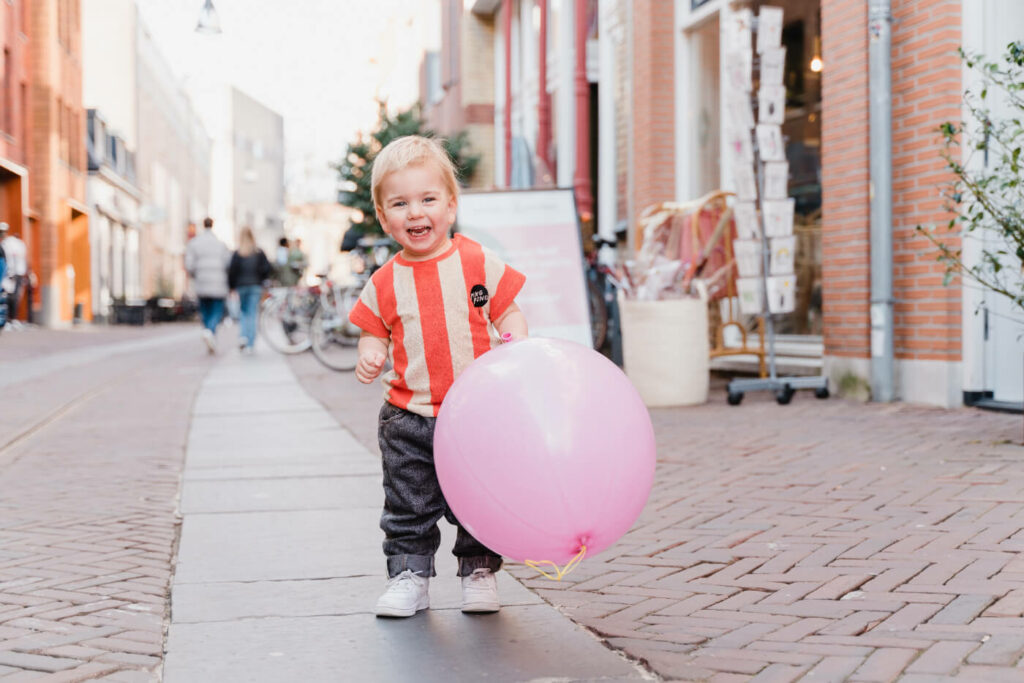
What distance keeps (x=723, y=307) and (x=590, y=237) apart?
1198 millimetres

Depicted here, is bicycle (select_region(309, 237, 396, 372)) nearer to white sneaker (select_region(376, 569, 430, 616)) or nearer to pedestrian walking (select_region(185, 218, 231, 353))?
pedestrian walking (select_region(185, 218, 231, 353))

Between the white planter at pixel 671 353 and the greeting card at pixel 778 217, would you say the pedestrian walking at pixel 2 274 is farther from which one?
the greeting card at pixel 778 217

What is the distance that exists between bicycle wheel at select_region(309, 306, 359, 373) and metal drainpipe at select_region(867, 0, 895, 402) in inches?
Result: 216

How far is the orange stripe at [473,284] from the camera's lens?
9.83 feet

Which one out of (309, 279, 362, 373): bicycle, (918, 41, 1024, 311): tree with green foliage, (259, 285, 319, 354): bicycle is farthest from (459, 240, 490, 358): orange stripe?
(259, 285, 319, 354): bicycle

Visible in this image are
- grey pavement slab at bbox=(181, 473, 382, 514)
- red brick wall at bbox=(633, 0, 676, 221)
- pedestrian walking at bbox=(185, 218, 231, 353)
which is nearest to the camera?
grey pavement slab at bbox=(181, 473, 382, 514)

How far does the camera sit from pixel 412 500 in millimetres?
3037

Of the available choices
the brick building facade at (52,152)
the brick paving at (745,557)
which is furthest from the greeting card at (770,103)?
the brick building facade at (52,152)

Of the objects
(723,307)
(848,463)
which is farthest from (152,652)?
(723,307)

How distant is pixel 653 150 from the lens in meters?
10.8

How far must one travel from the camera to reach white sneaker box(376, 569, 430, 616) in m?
3.00

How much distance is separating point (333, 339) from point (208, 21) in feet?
16.0

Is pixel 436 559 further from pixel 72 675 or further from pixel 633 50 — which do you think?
pixel 633 50

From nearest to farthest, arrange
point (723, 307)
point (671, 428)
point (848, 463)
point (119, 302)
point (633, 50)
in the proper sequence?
point (848, 463), point (671, 428), point (723, 307), point (633, 50), point (119, 302)
